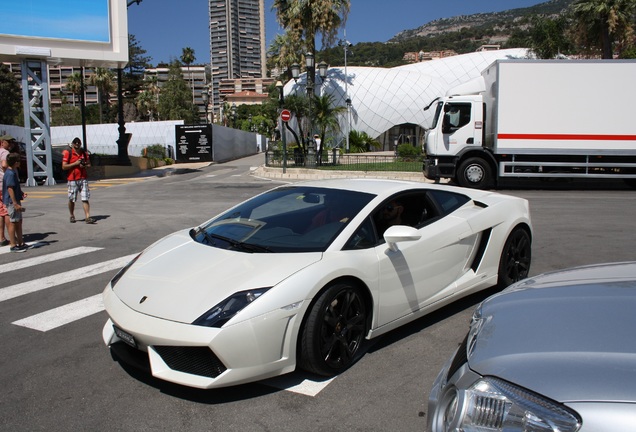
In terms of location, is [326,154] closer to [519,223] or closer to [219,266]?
[519,223]

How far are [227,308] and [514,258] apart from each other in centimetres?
339

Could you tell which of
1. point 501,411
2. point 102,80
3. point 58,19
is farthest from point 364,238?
point 102,80

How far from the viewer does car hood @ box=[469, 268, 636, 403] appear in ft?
5.79

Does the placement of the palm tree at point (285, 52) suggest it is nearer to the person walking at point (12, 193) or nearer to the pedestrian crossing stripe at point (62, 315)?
the person walking at point (12, 193)

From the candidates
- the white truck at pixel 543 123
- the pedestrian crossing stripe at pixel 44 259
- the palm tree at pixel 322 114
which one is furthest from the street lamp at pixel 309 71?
the pedestrian crossing stripe at pixel 44 259

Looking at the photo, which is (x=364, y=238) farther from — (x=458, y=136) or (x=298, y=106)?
(x=298, y=106)

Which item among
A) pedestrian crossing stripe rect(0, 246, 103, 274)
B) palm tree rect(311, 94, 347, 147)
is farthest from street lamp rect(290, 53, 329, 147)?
pedestrian crossing stripe rect(0, 246, 103, 274)

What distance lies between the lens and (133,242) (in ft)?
29.5

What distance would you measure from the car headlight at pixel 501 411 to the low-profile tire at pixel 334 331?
1544mm

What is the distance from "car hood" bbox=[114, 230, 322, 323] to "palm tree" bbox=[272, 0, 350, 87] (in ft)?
135

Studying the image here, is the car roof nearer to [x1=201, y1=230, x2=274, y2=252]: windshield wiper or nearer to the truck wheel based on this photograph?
[x1=201, y1=230, x2=274, y2=252]: windshield wiper

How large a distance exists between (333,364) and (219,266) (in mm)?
1058

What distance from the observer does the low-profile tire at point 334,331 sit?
140 inches

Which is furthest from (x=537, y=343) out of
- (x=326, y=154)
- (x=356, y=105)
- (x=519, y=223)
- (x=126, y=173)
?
(x=356, y=105)
